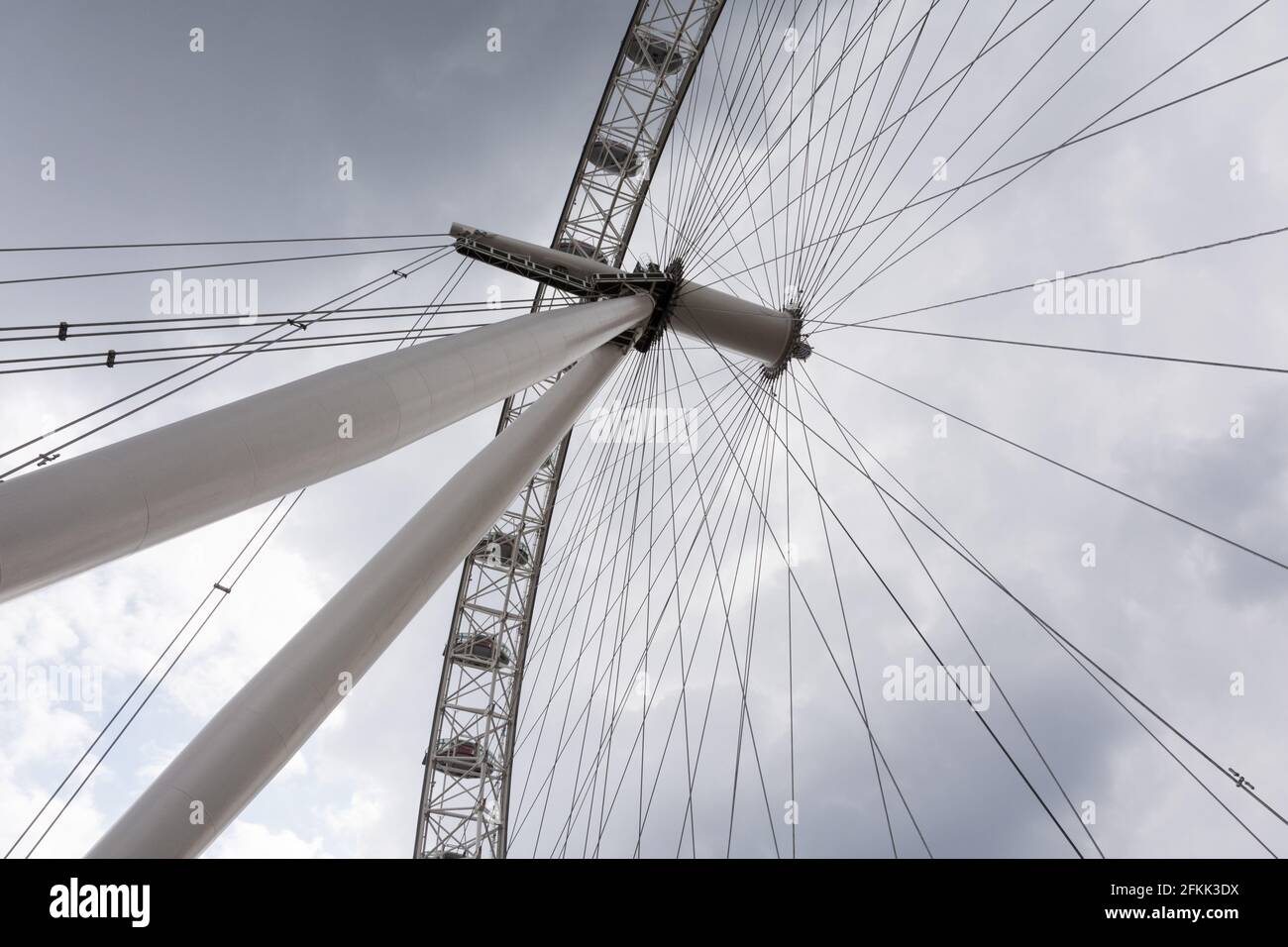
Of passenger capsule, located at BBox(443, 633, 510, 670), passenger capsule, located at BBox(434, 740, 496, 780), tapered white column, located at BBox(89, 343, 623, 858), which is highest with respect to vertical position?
tapered white column, located at BBox(89, 343, 623, 858)

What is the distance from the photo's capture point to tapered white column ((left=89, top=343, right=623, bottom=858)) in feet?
24.6

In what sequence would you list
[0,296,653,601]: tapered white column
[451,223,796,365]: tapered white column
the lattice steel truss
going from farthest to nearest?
the lattice steel truss
[451,223,796,365]: tapered white column
[0,296,653,601]: tapered white column

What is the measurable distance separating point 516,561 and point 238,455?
2213 cm

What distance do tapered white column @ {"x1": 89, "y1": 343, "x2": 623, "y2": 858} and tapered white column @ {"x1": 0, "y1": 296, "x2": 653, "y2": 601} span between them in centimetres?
218

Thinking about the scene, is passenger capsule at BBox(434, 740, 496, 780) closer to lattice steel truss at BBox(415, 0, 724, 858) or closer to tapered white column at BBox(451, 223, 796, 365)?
lattice steel truss at BBox(415, 0, 724, 858)

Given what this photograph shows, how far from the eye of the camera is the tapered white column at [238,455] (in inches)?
199

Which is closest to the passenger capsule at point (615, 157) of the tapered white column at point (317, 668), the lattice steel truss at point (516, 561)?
the lattice steel truss at point (516, 561)

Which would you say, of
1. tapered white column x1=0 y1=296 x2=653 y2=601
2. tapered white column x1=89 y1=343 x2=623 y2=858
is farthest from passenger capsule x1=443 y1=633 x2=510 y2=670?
tapered white column x1=0 y1=296 x2=653 y2=601

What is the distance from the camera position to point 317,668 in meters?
9.21

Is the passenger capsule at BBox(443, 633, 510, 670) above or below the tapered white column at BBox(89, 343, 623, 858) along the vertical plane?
below

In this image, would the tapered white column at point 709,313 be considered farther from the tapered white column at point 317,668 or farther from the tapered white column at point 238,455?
the tapered white column at point 238,455

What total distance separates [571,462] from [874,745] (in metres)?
18.9

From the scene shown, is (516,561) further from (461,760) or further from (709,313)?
(709,313)

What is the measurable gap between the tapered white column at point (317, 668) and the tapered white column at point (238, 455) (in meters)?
2.18
